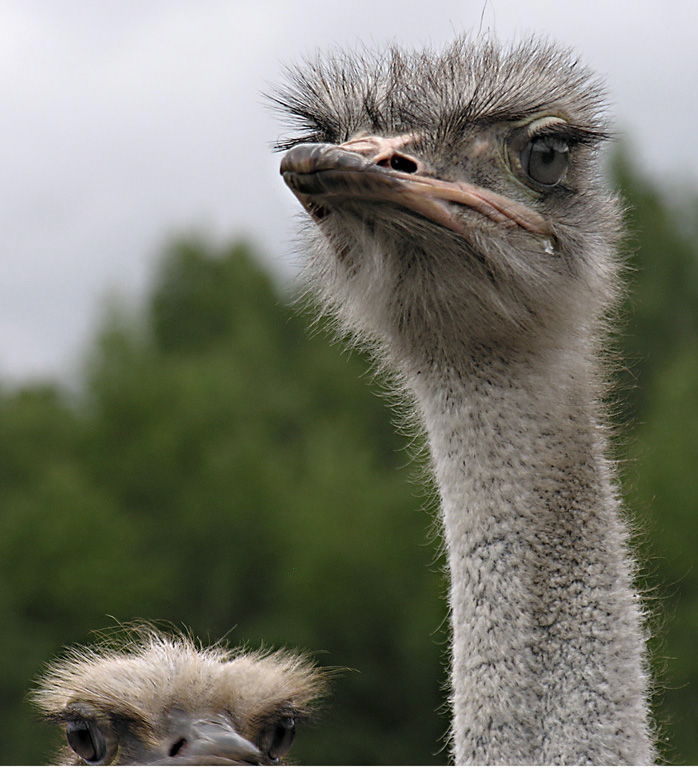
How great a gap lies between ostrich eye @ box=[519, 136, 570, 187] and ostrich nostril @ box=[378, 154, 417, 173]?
1.10 ft

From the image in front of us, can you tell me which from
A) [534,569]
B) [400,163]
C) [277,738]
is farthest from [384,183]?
[277,738]

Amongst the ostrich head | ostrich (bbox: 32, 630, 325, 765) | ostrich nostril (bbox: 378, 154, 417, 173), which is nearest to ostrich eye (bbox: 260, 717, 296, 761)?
ostrich (bbox: 32, 630, 325, 765)

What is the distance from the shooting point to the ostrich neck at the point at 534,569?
2666 mm

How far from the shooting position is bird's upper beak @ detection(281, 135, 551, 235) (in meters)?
2.73

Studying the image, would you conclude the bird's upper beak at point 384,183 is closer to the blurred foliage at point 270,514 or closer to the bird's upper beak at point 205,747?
the bird's upper beak at point 205,747

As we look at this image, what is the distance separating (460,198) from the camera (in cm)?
294

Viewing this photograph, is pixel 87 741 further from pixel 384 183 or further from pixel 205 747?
pixel 384 183

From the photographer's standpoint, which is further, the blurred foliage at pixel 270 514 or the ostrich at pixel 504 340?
the blurred foliage at pixel 270 514

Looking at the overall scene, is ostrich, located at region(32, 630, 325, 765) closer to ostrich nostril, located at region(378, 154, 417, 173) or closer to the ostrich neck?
the ostrich neck

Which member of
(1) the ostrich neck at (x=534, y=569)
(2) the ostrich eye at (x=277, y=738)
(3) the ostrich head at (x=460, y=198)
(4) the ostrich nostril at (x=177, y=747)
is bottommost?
(2) the ostrich eye at (x=277, y=738)

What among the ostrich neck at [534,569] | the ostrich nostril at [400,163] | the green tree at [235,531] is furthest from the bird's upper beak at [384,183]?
the green tree at [235,531]

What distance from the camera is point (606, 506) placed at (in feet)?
9.66

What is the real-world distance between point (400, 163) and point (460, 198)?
0.54 ft

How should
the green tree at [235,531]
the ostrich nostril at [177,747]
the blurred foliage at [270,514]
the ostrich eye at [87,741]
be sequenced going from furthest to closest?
the green tree at [235,531], the blurred foliage at [270,514], the ostrich eye at [87,741], the ostrich nostril at [177,747]
